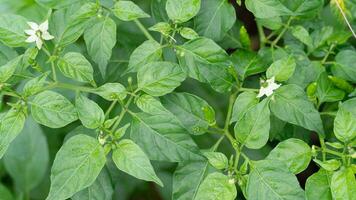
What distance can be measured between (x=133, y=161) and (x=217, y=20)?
1.47 feet

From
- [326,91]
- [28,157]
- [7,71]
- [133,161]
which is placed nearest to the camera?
[133,161]

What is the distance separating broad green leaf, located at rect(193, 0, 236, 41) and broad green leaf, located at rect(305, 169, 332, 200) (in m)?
0.41

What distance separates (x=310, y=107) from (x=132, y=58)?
41 centimetres

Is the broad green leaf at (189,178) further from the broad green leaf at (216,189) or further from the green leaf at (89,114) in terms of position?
the green leaf at (89,114)

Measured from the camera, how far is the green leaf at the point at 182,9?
3.76 feet

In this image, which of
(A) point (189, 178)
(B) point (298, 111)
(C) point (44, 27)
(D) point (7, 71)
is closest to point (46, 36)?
(C) point (44, 27)

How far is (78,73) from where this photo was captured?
112cm

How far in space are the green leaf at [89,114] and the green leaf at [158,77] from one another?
11cm

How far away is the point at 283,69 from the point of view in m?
1.15

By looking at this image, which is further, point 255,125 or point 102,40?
point 102,40

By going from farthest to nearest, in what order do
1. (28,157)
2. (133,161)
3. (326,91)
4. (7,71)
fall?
(28,157) < (326,91) < (7,71) < (133,161)

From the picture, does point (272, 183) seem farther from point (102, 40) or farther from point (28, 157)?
point (28, 157)

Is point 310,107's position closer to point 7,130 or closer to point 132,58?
point 132,58

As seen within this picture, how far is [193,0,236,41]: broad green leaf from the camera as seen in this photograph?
4.13 ft
